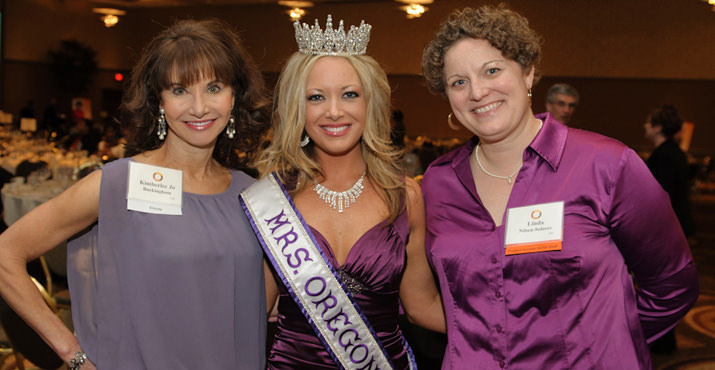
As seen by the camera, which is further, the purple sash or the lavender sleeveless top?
the purple sash

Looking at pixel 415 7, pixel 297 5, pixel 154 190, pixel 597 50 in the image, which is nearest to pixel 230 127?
pixel 154 190

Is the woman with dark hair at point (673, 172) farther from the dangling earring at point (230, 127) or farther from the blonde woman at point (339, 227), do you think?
the dangling earring at point (230, 127)

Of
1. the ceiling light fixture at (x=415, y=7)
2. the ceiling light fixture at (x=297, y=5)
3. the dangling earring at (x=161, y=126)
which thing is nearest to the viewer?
the dangling earring at (x=161, y=126)

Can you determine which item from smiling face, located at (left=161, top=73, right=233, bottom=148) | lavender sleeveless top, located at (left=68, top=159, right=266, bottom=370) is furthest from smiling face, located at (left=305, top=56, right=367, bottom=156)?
lavender sleeveless top, located at (left=68, top=159, right=266, bottom=370)

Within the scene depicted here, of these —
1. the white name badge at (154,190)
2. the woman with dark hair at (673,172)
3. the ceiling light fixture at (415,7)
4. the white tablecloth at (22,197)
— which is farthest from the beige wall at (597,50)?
the white name badge at (154,190)

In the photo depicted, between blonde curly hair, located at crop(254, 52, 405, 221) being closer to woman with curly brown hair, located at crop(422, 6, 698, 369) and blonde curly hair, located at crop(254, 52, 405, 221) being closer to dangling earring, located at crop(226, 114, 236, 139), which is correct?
dangling earring, located at crop(226, 114, 236, 139)

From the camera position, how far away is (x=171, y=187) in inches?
61.6

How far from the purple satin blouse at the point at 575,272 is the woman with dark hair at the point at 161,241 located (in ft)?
1.94

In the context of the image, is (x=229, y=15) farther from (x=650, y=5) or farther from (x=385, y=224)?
Result: (x=385, y=224)

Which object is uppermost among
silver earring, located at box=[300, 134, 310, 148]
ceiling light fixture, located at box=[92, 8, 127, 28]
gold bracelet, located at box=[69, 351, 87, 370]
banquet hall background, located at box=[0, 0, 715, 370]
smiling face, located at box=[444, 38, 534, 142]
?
ceiling light fixture, located at box=[92, 8, 127, 28]

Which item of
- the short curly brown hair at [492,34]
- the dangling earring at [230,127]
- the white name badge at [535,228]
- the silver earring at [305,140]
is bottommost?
the white name badge at [535,228]

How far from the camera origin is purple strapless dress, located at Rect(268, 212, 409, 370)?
1692 millimetres

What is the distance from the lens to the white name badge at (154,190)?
59.3 inches

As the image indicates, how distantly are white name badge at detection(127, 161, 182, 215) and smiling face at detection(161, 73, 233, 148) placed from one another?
0.37 feet
